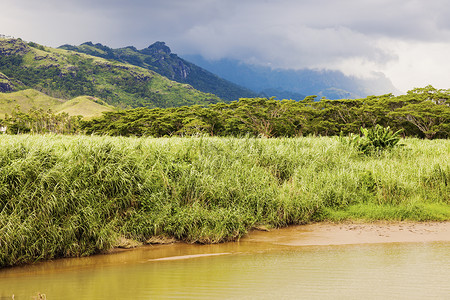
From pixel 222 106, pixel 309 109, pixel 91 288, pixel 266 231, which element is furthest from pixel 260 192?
pixel 222 106

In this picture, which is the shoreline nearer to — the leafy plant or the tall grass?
the tall grass

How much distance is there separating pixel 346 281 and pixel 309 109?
41.6m

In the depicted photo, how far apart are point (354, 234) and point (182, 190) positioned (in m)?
4.43

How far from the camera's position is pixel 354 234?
29.6 feet

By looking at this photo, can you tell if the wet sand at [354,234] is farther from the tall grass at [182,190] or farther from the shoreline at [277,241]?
the tall grass at [182,190]

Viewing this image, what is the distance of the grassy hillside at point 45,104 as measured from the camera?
158 meters

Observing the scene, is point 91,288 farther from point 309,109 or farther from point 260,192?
point 309,109

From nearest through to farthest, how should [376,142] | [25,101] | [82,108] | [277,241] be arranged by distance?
[277,241] → [376,142] → [82,108] → [25,101]

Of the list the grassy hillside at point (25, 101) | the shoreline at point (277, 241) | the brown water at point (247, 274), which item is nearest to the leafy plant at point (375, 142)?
the shoreline at point (277, 241)

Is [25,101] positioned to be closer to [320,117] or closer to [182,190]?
[320,117]

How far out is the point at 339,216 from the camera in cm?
1000

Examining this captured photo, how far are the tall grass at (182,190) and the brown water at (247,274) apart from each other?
0.57 meters

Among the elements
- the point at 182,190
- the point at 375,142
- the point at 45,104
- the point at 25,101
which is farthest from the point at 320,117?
the point at 45,104

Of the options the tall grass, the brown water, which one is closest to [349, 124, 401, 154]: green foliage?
the tall grass
